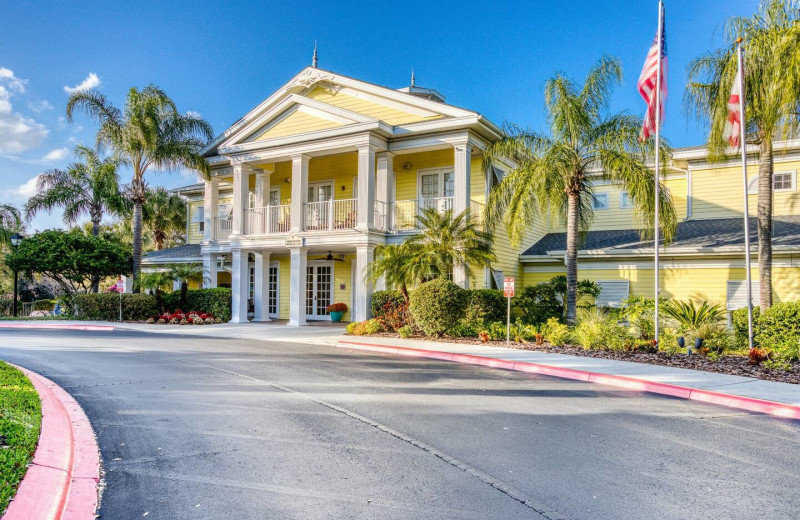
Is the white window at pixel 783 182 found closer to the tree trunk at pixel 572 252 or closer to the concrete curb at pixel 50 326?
the tree trunk at pixel 572 252

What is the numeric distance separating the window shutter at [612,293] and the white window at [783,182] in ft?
18.6

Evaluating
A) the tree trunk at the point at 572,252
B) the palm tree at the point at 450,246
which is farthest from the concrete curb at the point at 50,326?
the tree trunk at the point at 572,252

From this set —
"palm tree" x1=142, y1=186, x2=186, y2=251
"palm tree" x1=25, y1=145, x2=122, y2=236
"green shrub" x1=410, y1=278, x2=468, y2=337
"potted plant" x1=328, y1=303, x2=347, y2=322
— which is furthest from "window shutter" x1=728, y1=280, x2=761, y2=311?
"palm tree" x1=142, y1=186, x2=186, y2=251

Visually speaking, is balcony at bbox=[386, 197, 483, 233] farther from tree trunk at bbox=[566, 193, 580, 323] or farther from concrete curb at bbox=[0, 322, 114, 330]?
concrete curb at bbox=[0, 322, 114, 330]

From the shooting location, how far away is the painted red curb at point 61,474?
12.3 feet

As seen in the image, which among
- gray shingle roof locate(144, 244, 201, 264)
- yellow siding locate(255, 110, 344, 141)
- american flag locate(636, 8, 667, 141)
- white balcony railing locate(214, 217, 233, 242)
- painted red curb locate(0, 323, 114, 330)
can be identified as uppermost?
yellow siding locate(255, 110, 344, 141)

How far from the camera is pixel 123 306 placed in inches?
866

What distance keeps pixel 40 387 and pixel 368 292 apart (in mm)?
11146

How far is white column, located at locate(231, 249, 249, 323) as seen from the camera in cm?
2111

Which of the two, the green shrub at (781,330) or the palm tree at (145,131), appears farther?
the palm tree at (145,131)

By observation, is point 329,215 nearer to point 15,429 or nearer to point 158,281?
point 158,281

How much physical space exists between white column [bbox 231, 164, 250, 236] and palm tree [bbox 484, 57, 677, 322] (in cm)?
1035

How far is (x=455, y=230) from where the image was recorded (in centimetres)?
1584

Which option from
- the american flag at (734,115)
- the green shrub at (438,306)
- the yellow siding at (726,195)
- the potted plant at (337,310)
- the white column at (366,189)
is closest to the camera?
the american flag at (734,115)
